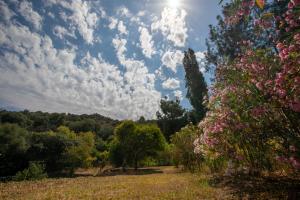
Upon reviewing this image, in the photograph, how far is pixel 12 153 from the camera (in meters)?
26.8

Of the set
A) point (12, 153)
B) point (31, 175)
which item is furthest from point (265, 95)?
point (12, 153)

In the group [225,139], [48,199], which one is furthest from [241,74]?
[48,199]

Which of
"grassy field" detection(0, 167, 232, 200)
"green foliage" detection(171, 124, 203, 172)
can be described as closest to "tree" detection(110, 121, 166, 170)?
"green foliage" detection(171, 124, 203, 172)

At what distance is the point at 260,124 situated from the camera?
280 inches

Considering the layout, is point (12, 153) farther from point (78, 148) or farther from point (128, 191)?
point (128, 191)

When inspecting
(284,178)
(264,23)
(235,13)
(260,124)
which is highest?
(264,23)

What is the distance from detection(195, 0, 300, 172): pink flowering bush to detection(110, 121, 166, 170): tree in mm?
22607

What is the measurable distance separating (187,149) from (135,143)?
36.6 ft

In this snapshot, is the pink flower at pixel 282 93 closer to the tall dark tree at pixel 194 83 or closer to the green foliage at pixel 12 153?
the green foliage at pixel 12 153

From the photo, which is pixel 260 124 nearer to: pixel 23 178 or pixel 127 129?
pixel 23 178

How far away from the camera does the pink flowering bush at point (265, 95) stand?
5.45 metres

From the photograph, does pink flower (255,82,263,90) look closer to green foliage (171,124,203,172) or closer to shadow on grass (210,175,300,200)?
shadow on grass (210,175,300,200)

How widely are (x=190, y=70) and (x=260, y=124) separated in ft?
99.4

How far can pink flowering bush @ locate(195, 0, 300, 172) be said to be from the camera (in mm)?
5449
